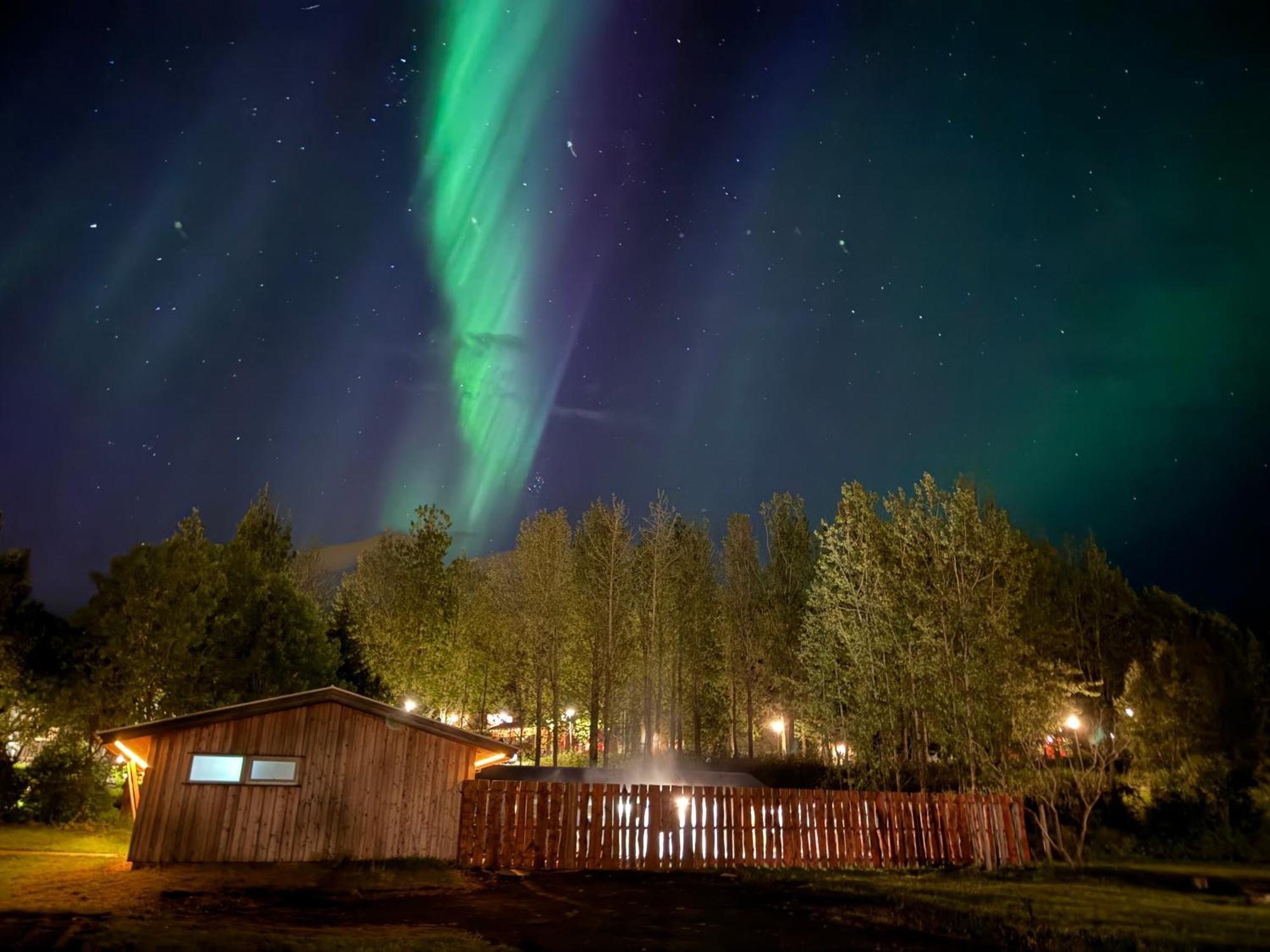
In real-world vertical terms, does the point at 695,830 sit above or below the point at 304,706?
below

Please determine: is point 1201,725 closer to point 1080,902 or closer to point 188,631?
point 1080,902

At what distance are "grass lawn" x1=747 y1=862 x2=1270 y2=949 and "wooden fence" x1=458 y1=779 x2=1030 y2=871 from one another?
94 cm

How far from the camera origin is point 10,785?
78.0 ft

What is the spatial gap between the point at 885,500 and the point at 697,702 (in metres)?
26.7

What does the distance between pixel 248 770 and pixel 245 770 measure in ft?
0.18

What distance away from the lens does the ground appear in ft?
28.8

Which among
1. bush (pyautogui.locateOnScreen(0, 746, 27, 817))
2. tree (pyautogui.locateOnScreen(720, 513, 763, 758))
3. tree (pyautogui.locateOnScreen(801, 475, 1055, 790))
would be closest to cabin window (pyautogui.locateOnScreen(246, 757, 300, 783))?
bush (pyautogui.locateOnScreen(0, 746, 27, 817))

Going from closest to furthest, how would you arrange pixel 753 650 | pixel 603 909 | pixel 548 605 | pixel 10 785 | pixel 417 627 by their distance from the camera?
pixel 603 909, pixel 10 785, pixel 417 627, pixel 548 605, pixel 753 650

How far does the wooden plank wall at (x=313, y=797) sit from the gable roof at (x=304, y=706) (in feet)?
0.47

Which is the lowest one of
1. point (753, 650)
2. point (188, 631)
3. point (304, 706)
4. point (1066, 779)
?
point (1066, 779)

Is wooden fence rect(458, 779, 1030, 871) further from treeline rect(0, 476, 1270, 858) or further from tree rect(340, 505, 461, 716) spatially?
tree rect(340, 505, 461, 716)

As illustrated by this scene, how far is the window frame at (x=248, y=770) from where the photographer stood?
53.3ft

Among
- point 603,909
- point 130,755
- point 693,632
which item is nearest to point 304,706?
point 130,755

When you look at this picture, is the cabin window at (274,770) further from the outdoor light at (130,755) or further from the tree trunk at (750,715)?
the tree trunk at (750,715)
